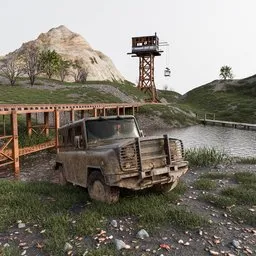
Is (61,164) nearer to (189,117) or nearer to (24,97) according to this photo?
(24,97)

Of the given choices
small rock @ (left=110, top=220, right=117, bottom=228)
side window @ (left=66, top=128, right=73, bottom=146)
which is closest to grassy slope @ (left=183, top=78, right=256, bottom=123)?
side window @ (left=66, top=128, right=73, bottom=146)

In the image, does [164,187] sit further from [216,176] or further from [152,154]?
[216,176]

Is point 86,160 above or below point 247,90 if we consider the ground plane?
below

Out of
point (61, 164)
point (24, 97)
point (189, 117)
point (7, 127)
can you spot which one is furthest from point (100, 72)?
point (61, 164)

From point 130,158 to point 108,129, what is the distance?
81.0 inches

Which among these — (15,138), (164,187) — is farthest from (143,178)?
(15,138)

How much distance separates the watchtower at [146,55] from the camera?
75625 mm

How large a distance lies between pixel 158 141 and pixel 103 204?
Answer: 2.60 m

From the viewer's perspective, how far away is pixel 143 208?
8.29 meters

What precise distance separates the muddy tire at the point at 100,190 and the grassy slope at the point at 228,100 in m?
58.0

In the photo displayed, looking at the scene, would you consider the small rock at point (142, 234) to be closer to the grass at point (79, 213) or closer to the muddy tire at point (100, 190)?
the grass at point (79, 213)

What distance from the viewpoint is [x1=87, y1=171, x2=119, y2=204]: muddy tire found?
28.0ft

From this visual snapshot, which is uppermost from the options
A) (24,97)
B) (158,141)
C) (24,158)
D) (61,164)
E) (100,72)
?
(100,72)

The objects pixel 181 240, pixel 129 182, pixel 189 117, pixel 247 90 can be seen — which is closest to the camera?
pixel 181 240
